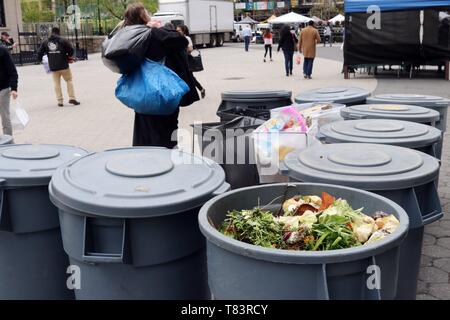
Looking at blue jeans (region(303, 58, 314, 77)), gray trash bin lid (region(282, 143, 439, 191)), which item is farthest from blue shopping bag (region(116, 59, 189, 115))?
blue jeans (region(303, 58, 314, 77))

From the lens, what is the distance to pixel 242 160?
3.91 m

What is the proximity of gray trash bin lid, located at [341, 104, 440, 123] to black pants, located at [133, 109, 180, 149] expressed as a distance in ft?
4.93

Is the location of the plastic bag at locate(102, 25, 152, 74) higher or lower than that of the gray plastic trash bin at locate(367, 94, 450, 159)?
higher

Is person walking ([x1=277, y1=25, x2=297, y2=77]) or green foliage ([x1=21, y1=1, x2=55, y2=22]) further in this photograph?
green foliage ([x1=21, y1=1, x2=55, y2=22])

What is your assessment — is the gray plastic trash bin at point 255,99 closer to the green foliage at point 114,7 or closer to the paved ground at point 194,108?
the paved ground at point 194,108

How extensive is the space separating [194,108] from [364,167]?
8664 millimetres

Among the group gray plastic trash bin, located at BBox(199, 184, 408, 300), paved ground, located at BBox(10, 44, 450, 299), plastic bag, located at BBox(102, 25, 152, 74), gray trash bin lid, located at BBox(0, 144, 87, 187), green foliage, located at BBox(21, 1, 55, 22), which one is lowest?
paved ground, located at BBox(10, 44, 450, 299)

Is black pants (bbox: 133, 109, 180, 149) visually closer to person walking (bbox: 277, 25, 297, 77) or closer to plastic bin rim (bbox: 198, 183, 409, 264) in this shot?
plastic bin rim (bbox: 198, 183, 409, 264)

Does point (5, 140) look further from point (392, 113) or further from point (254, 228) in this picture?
point (392, 113)

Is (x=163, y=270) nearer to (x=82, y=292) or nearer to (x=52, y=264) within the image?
(x=82, y=292)

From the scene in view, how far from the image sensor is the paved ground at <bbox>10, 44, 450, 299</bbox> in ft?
14.2

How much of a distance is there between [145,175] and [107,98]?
11.4 metres

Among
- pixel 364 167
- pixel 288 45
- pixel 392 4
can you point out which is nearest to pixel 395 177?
pixel 364 167
